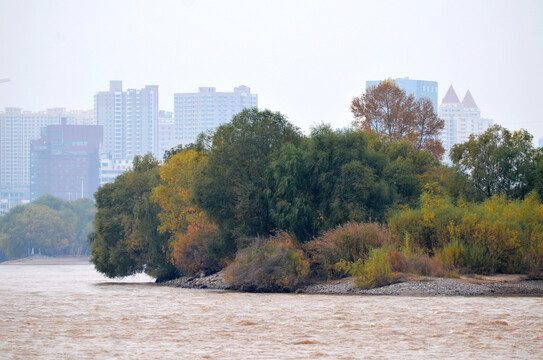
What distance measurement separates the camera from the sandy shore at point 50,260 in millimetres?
159250

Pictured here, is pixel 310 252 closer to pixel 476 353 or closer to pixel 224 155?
pixel 224 155

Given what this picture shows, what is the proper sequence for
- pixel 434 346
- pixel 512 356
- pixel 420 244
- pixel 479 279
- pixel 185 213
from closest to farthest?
pixel 512 356 → pixel 434 346 → pixel 479 279 → pixel 420 244 → pixel 185 213

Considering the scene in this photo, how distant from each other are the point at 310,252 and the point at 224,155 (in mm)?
9534

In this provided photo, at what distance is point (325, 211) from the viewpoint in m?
51.5

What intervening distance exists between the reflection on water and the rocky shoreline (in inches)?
92.9

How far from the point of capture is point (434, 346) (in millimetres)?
23812

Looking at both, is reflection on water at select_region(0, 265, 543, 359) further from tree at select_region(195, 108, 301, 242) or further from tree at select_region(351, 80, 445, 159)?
tree at select_region(351, 80, 445, 159)

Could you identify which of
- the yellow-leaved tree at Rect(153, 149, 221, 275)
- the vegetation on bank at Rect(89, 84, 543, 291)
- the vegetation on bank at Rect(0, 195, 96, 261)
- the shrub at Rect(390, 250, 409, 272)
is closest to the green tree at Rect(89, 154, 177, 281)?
the vegetation on bank at Rect(89, 84, 543, 291)

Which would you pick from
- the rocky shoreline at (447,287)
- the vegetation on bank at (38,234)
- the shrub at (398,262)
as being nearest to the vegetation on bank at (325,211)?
the shrub at (398,262)

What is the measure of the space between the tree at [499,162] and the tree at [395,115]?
14534mm

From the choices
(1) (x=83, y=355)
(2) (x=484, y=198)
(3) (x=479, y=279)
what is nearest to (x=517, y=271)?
(3) (x=479, y=279)

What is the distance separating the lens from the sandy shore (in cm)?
15925

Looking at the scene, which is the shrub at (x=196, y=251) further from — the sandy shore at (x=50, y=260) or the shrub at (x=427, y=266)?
the sandy shore at (x=50, y=260)

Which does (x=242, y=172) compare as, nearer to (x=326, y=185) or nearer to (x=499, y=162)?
(x=326, y=185)
